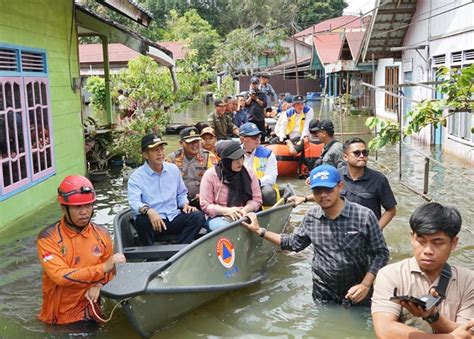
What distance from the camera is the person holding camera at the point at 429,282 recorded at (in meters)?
2.62

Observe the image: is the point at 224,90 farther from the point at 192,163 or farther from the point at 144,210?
the point at 144,210

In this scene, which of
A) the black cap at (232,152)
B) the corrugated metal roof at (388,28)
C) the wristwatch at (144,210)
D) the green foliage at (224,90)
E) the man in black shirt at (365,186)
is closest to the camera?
the man in black shirt at (365,186)

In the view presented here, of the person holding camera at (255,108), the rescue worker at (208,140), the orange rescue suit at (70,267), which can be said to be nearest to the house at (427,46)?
the person holding camera at (255,108)

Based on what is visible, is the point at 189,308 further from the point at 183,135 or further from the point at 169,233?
the point at 183,135

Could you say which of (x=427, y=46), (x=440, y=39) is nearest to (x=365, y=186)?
(x=440, y=39)

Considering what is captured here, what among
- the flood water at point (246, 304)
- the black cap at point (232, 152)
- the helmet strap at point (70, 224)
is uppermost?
the black cap at point (232, 152)

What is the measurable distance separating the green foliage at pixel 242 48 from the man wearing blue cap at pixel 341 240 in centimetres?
3747

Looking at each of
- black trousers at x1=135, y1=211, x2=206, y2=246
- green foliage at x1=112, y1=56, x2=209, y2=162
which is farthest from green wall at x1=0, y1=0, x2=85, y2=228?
black trousers at x1=135, y1=211, x2=206, y2=246

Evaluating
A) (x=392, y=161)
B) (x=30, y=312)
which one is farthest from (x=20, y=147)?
(x=392, y=161)

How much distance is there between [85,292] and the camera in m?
4.16

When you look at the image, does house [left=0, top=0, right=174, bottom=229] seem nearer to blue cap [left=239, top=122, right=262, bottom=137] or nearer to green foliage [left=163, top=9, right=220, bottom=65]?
blue cap [left=239, top=122, right=262, bottom=137]

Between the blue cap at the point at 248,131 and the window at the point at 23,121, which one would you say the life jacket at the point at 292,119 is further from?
the window at the point at 23,121

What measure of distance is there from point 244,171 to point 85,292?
228cm

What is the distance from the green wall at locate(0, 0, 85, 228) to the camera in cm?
796
